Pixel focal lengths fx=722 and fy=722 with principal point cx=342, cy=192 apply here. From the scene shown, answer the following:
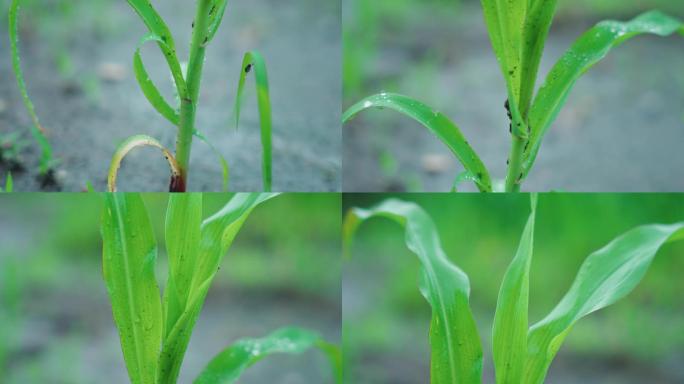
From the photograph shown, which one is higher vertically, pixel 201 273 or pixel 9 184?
pixel 9 184

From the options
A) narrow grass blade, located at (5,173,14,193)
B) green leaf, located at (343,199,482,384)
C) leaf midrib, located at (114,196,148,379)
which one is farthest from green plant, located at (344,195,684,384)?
narrow grass blade, located at (5,173,14,193)

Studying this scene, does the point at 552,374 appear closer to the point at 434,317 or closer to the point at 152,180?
the point at 434,317

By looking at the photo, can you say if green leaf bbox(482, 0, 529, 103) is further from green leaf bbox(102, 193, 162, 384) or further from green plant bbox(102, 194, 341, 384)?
green leaf bbox(102, 193, 162, 384)

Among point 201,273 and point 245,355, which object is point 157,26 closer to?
point 201,273

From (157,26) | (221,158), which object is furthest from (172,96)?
(157,26)

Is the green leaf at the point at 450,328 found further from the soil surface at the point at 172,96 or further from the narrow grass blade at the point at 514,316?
the soil surface at the point at 172,96

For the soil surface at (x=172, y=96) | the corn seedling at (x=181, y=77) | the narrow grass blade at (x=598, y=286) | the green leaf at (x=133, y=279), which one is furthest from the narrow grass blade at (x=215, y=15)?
the narrow grass blade at (x=598, y=286)

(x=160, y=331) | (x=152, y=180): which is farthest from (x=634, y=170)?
(x=160, y=331)
